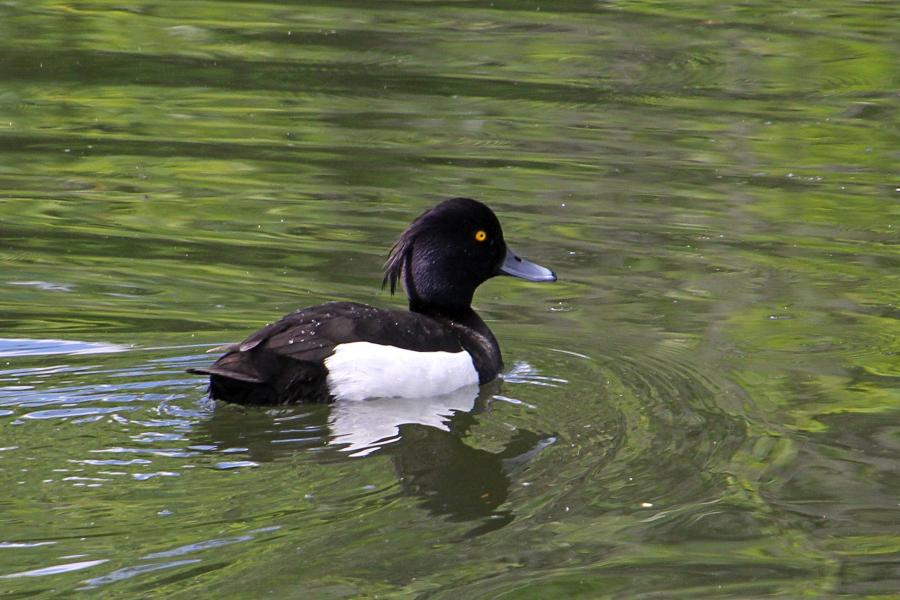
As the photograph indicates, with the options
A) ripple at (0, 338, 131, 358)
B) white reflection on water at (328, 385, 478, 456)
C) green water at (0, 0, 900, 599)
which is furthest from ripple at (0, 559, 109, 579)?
ripple at (0, 338, 131, 358)

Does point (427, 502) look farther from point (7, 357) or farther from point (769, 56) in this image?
point (769, 56)

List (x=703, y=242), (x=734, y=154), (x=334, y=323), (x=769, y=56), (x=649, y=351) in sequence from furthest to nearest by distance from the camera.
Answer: (x=769, y=56)
(x=734, y=154)
(x=703, y=242)
(x=649, y=351)
(x=334, y=323)

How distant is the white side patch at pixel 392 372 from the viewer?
7461 millimetres

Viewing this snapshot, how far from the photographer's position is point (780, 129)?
41.2ft

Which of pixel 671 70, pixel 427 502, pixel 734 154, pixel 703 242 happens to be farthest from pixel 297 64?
pixel 427 502

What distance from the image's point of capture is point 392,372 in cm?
761

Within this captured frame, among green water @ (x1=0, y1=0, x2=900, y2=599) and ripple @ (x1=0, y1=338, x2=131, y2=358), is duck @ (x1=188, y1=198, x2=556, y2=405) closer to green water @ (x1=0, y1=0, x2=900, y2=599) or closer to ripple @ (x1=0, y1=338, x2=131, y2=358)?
green water @ (x1=0, y1=0, x2=900, y2=599)

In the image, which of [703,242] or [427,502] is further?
[703,242]

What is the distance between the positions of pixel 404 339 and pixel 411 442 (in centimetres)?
83

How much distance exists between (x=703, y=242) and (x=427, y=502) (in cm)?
434

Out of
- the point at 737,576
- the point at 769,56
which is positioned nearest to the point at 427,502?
the point at 737,576

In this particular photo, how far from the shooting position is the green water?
5887 millimetres

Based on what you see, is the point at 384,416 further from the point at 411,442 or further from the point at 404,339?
the point at 404,339

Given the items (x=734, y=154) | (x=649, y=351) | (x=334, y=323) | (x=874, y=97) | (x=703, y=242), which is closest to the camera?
(x=334, y=323)
